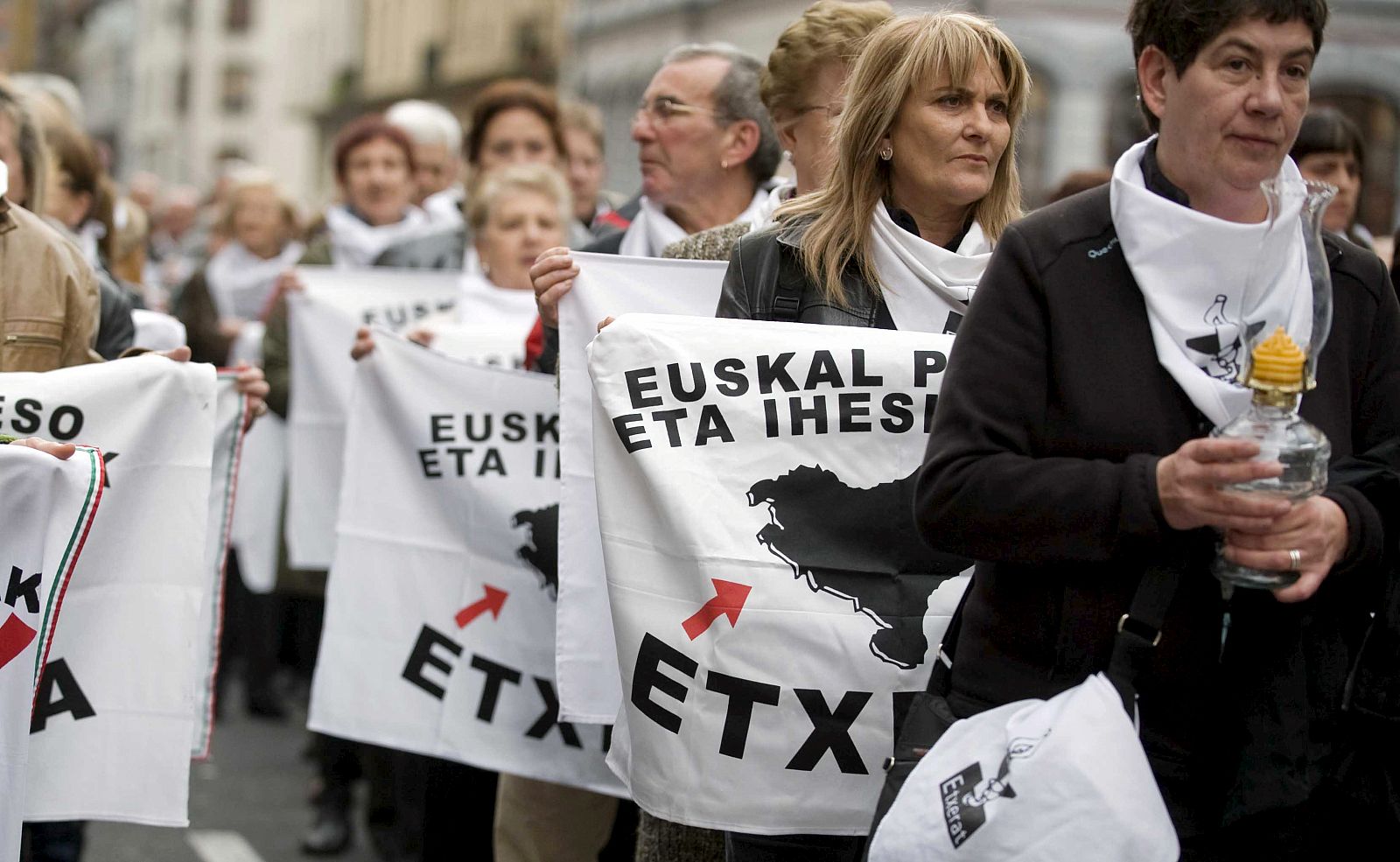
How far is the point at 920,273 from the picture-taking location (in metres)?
3.79

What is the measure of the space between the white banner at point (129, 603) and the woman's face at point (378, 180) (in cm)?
405

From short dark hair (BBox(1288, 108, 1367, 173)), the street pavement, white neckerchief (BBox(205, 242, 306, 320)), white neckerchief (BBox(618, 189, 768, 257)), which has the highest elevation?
short dark hair (BBox(1288, 108, 1367, 173))

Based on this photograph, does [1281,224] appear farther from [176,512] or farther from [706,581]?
[176,512]

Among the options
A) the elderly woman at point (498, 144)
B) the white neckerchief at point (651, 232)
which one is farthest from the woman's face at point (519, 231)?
the white neckerchief at point (651, 232)

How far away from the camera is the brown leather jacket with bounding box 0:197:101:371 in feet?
14.1

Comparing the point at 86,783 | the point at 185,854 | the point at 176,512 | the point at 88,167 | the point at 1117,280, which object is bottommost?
the point at 185,854

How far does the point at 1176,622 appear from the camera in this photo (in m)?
2.76

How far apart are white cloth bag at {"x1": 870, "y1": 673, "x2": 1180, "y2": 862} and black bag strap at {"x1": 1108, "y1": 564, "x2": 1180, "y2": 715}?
52 millimetres

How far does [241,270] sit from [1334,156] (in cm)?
629

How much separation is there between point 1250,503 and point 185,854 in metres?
4.68

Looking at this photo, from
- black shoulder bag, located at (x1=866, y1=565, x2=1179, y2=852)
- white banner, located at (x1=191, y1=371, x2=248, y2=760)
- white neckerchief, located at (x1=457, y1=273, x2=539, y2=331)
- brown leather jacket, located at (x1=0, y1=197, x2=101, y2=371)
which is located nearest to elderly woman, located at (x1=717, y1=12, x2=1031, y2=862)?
black shoulder bag, located at (x1=866, y1=565, x2=1179, y2=852)

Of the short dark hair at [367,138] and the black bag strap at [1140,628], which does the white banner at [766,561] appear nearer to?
the black bag strap at [1140,628]

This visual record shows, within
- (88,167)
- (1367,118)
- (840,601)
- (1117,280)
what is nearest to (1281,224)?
(1117,280)

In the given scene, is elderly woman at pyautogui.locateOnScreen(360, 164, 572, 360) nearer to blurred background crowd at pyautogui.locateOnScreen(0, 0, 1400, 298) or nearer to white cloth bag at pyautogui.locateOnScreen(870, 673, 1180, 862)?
blurred background crowd at pyautogui.locateOnScreen(0, 0, 1400, 298)
